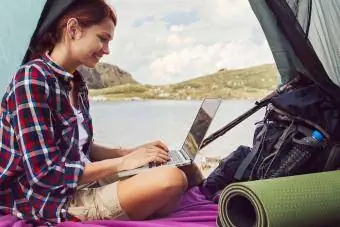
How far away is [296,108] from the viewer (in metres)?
1.61

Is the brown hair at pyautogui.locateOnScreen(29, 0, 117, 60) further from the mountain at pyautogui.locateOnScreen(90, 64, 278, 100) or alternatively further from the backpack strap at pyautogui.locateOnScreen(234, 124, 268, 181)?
the mountain at pyautogui.locateOnScreen(90, 64, 278, 100)

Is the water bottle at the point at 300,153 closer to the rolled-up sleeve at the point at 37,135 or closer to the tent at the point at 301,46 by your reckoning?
the tent at the point at 301,46

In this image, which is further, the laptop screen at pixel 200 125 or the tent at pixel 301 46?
the laptop screen at pixel 200 125

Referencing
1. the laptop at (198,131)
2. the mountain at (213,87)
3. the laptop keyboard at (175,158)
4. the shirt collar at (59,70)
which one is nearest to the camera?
the shirt collar at (59,70)

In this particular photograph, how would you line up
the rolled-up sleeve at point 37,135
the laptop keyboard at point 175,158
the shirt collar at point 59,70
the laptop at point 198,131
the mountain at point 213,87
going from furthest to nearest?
the mountain at point 213,87 → the laptop at point 198,131 → the laptop keyboard at point 175,158 → the shirt collar at point 59,70 → the rolled-up sleeve at point 37,135

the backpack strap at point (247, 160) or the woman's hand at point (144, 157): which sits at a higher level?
the woman's hand at point (144, 157)

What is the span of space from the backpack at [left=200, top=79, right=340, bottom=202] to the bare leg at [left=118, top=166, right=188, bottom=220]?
31 centimetres

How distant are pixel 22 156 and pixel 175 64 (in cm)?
142

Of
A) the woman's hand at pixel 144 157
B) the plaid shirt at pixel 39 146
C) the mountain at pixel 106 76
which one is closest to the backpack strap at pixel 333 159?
the woman's hand at pixel 144 157

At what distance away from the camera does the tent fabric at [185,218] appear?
1380 millimetres

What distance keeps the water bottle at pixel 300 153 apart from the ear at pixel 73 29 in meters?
0.67

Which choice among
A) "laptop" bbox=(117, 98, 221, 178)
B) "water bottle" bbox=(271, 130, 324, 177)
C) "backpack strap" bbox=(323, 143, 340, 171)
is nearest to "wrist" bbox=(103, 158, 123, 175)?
Result: "laptop" bbox=(117, 98, 221, 178)

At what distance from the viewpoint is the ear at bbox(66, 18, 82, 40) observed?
4.87 ft

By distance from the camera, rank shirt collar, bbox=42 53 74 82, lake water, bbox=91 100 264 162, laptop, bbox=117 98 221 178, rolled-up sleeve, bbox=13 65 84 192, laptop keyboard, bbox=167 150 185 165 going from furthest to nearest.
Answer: lake water, bbox=91 100 264 162 < laptop, bbox=117 98 221 178 < laptop keyboard, bbox=167 150 185 165 < shirt collar, bbox=42 53 74 82 < rolled-up sleeve, bbox=13 65 84 192
